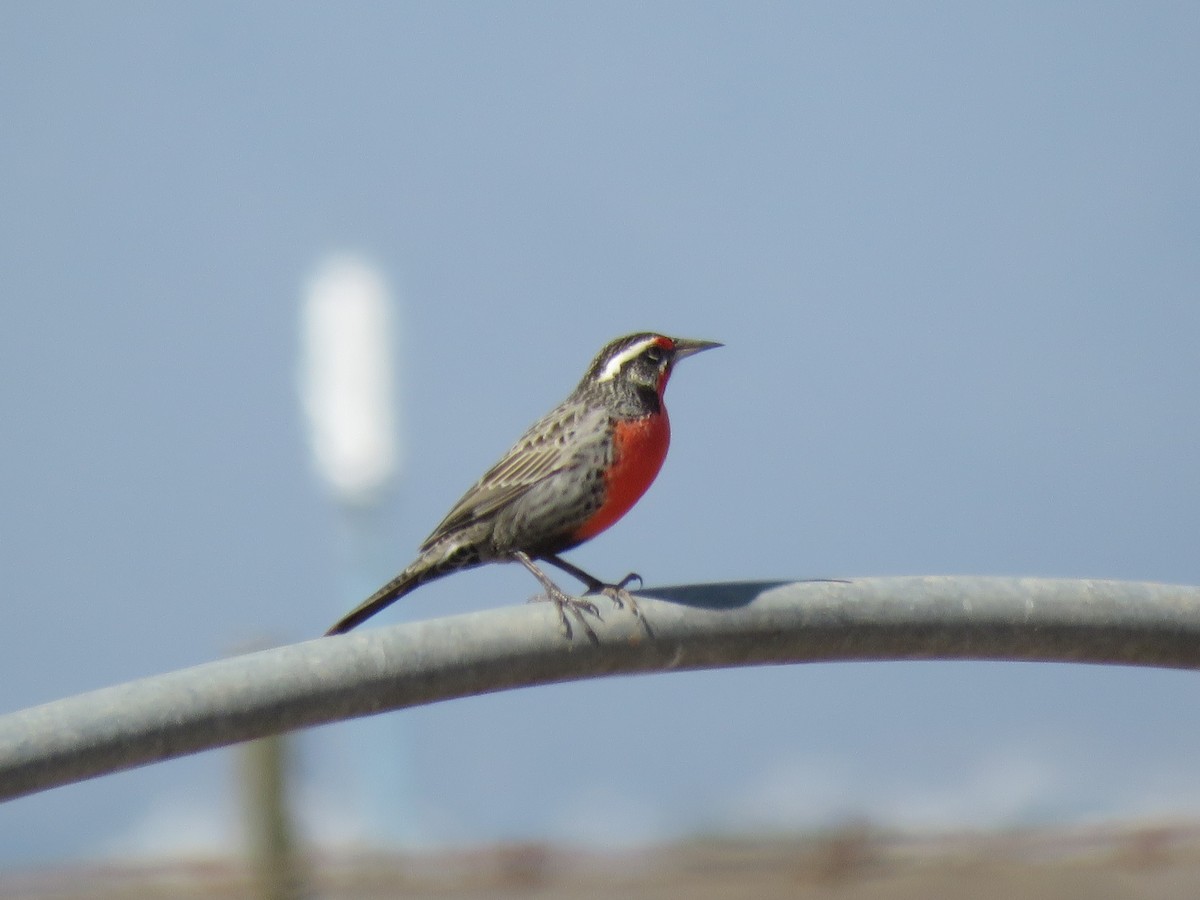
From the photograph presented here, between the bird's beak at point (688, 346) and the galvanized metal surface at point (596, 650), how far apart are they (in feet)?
11.2

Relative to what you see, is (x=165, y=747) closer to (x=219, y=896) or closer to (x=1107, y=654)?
(x=1107, y=654)

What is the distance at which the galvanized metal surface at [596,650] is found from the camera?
4.53m

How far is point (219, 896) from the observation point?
8383 millimetres

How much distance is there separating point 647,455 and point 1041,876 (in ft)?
9.34

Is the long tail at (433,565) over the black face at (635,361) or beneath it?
beneath

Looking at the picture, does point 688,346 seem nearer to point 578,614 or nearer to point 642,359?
point 642,359

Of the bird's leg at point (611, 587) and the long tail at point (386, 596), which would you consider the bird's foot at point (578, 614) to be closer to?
the bird's leg at point (611, 587)

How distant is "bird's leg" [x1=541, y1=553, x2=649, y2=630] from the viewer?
5.46 meters

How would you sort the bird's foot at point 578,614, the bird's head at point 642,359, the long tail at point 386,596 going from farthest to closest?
the bird's head at point 642,359 → the long tail at point 386,596 → the bird's foot at point 578,614

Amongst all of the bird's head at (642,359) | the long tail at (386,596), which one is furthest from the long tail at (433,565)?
the bird's head at (642,359)

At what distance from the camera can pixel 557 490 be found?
25.8 ft

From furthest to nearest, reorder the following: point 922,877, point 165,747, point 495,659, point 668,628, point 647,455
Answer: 1. point 922,877
2. point 647,455
3. point 668,628
4. point 495,659
5. point 165,747

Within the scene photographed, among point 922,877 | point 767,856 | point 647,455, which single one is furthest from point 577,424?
point 922,877

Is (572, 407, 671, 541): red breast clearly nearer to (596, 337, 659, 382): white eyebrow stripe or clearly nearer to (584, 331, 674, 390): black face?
(584, 331, 674, 390): black face
